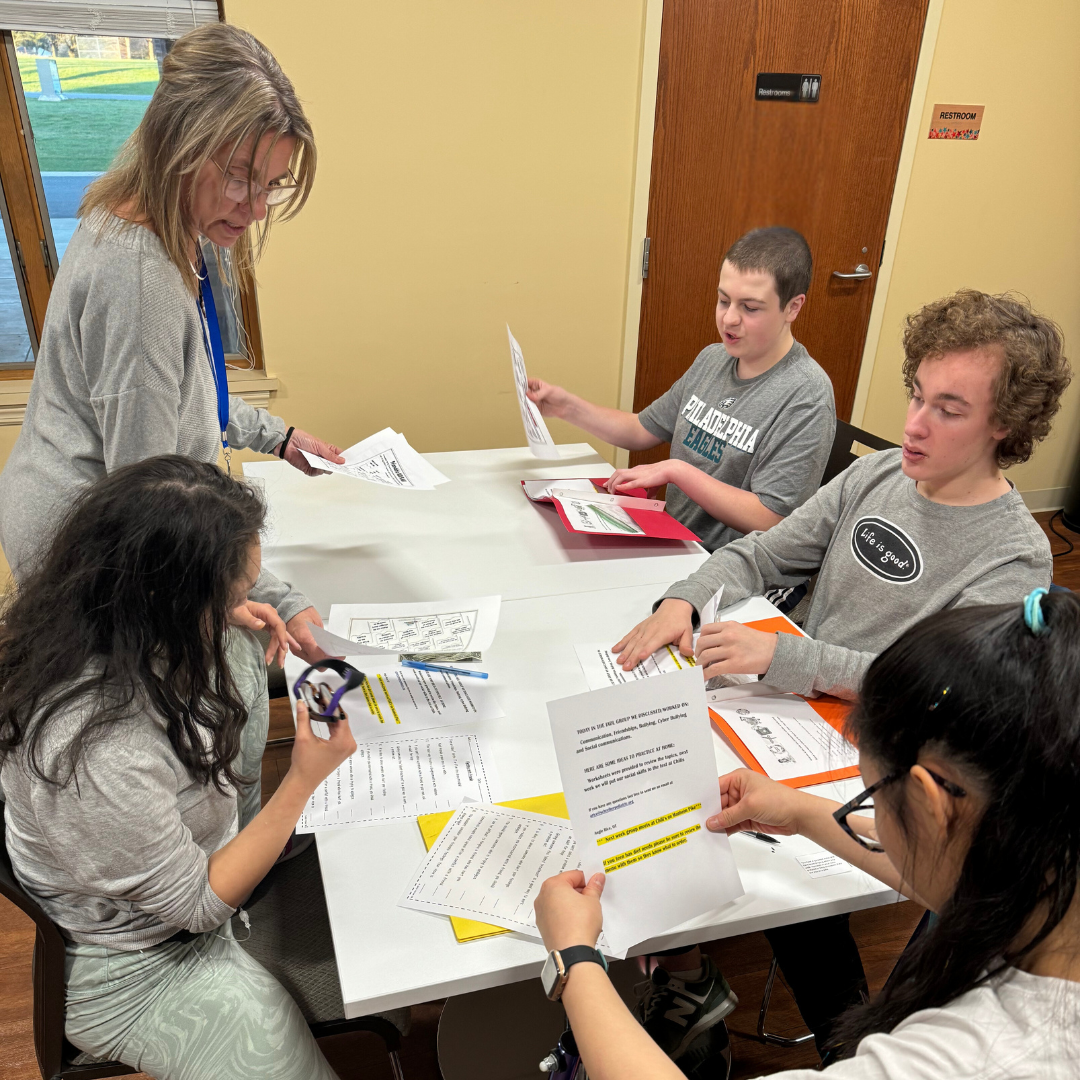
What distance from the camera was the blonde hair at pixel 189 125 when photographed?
1.17 metres

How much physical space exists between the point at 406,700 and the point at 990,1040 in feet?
2.78

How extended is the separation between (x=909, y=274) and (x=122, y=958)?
3434 millimetres

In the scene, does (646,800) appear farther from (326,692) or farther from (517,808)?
(326,692)

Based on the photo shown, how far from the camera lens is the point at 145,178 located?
1221mm

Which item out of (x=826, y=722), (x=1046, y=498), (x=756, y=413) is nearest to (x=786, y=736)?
(x=826, y=722)

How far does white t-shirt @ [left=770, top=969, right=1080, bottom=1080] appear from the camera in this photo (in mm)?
611

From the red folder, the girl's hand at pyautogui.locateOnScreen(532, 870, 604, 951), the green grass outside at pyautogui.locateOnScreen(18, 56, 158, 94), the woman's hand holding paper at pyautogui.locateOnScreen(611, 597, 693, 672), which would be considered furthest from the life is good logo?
the green grass outside at pyautogui.locateOnScreen(18, 56, 158, 94)

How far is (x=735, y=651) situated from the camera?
131cm

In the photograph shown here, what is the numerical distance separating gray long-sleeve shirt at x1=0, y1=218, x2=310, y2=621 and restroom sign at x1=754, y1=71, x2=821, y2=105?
7.79ft

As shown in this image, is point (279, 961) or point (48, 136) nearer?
point (279, 961)

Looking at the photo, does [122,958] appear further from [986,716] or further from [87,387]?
[986,716]

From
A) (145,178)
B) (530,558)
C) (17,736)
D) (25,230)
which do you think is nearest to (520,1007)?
(530,558)

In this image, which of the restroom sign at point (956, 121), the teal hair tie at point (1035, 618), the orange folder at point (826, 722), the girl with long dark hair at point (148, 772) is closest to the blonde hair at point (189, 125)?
the girl with long dark hair at point (148, 772)

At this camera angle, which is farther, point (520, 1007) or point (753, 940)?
point (753, 940)
